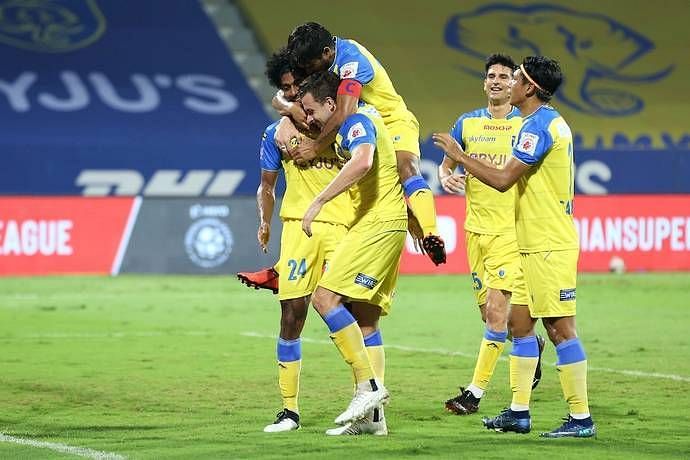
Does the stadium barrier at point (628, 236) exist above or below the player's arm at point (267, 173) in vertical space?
below

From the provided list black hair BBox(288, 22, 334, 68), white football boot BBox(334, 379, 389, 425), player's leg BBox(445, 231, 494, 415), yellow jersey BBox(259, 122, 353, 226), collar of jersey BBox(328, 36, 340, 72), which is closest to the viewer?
white football boot BBox(334, 379, 389, 425)

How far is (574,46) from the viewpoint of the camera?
31703mm

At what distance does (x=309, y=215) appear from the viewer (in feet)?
24.5

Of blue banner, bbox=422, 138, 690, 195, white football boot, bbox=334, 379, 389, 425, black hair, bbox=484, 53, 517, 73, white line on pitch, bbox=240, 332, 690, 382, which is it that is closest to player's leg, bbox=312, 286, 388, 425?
white football boot, bbox=334, 379, 389, 425

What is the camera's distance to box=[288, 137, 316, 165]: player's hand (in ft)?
26.5

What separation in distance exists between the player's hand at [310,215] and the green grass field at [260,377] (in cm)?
111

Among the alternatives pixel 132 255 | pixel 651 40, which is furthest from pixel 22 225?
pixel 651 40

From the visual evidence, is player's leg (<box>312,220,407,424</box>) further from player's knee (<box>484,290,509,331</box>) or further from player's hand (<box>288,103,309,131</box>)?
player's knee (<box>484,290,509,331</box>)

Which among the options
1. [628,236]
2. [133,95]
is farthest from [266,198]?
[133,95]

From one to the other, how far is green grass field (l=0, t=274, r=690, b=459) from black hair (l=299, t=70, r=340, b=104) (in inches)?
73.1

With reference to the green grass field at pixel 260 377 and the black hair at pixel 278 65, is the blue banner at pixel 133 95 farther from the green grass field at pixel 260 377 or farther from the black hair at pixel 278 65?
the black hair at pixel 278 65

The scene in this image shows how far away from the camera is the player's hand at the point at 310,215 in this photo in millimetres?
7441

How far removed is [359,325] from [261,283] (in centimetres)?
65

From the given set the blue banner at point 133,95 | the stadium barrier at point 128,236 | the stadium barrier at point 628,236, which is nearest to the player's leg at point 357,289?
the stadium barrier at point 128,236
